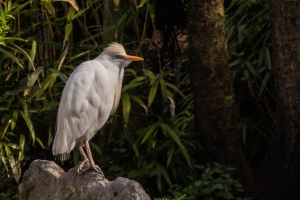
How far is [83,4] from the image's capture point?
6406 millimetres

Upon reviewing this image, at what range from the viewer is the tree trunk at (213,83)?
5.56 meters

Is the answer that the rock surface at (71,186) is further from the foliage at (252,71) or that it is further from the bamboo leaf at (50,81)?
the foliage at (252,71)

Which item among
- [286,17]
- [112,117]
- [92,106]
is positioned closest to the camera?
[92,106]

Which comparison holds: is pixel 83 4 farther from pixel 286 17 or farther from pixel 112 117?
pixel 286 17

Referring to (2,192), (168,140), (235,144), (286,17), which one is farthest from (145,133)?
(286,17)

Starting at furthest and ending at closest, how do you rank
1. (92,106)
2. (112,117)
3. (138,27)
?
1. (138,27)
2. (112,117)
3. (92,106)

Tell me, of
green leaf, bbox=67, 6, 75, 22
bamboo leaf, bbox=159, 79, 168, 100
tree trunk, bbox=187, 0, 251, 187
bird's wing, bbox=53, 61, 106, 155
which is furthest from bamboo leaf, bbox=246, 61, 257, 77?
bird's wing, bbox=53, 61, 106, 155

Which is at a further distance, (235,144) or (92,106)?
(235,144)

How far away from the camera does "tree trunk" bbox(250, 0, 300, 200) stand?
498 cm

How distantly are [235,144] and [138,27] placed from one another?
150cm

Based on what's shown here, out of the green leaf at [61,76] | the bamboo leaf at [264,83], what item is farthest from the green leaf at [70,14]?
the bamboo leaf at [264,83]

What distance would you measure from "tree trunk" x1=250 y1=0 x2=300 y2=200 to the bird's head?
1.01 meters

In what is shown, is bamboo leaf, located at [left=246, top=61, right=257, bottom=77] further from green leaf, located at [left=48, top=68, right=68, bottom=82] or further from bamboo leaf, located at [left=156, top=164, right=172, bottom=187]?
green leaf, located at [left=48, top=68, right=68, bottom=82]

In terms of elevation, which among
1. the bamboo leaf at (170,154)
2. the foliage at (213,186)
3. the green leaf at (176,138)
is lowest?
the foliage at (213,186)
